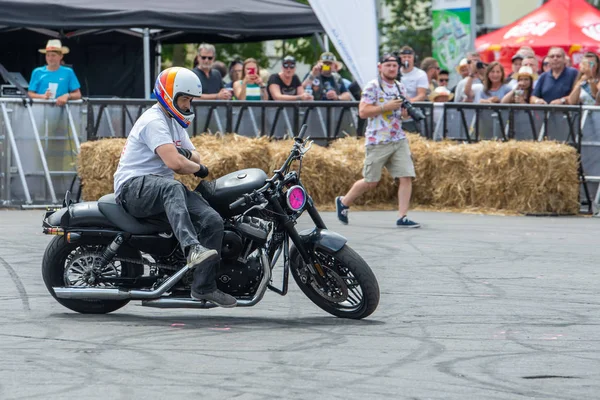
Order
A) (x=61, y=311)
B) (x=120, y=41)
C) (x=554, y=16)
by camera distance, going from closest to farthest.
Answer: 1. (x=61, y=311)
2. (x=120, y=41)
3. (x=554, y=16)

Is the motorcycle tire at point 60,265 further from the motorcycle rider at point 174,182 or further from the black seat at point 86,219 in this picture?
the motorcycle rider at point 174,182

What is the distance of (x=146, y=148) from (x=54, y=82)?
323 inches

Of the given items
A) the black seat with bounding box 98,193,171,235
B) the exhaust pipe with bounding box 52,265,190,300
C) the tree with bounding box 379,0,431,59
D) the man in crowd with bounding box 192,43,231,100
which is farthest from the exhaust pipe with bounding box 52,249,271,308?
the tree with bounding box 379,0,431,59

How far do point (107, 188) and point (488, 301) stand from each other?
712cm

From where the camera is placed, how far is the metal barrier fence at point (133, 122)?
49.0 feet

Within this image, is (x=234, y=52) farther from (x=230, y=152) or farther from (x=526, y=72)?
(x=230, y=152)

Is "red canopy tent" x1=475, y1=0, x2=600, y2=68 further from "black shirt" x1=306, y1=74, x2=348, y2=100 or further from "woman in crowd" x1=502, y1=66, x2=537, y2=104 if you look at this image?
"black shirt" x1=306, y1=74, x2=348, y2=100

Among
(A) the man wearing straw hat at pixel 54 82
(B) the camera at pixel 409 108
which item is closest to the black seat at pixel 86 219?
(B) the camera at pixel 409 108

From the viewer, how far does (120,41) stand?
2030 centimetres

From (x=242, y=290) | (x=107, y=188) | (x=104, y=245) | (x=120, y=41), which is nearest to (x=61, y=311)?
(x=104, y=245)

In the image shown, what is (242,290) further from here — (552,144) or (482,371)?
(552,144)

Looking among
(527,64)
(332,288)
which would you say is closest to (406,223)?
(527,64)

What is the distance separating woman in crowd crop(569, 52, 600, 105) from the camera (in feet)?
50.7

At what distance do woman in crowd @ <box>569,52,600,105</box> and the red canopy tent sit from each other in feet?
23.8
